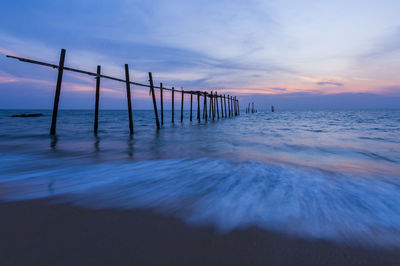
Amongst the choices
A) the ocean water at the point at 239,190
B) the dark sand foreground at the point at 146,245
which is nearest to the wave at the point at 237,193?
the ocean water at the point at 239,190

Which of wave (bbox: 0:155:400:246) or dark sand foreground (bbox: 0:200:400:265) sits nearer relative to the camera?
dark sand foreground (bbox: 0:200:400:265)

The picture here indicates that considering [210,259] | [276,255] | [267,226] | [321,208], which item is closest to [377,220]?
[321,208]

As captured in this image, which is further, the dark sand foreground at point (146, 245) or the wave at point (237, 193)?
the wave at point (237, 193)

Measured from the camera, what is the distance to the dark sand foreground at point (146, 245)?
148cm

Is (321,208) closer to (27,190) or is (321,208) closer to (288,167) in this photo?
(288,167)

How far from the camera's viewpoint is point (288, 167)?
470 cm

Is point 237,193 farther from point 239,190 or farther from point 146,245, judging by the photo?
point 146,245

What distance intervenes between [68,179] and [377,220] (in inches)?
176

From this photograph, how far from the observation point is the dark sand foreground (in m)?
1.48


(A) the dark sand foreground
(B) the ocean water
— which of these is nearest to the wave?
(B) the ocean water

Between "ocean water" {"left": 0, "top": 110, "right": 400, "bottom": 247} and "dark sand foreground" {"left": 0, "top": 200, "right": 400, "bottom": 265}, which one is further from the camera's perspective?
"ocean water" {"left": 0, "top": 110, "right": 400, "bottom": 247}

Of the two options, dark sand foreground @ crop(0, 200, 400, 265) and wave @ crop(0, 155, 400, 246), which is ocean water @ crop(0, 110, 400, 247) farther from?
dark sand foreground @ crop(0, 200, 400, 265)

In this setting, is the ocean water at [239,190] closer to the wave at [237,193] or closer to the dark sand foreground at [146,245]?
the wave at [237,193]

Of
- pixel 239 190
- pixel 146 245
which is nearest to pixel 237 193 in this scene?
pixel 239 190
